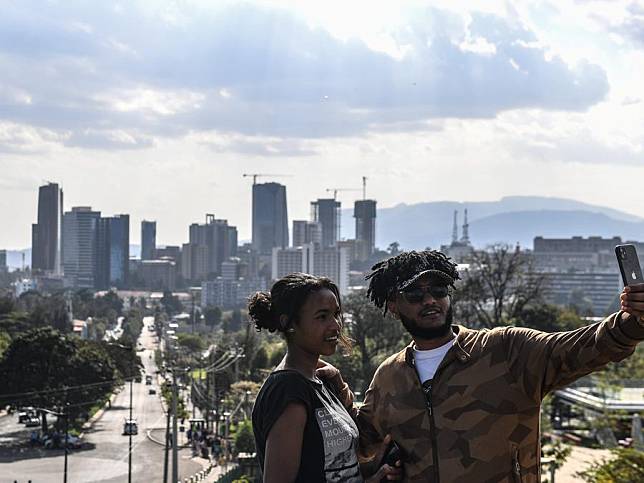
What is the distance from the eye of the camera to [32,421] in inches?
1795

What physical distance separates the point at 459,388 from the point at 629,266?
779mm

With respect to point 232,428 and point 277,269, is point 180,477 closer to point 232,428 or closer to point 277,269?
point 232,428

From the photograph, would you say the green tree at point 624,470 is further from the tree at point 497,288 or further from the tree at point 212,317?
the tree at point 212,317

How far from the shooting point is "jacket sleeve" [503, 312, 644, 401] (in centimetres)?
342

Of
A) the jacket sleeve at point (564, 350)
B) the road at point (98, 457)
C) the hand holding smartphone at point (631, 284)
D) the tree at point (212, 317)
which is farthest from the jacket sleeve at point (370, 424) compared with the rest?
the tree at point (212, 317)

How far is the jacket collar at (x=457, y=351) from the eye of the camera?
12.6 feet

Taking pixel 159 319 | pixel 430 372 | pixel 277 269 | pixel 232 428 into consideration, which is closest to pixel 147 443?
pixel 232 428

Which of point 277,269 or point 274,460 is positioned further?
point 277,269

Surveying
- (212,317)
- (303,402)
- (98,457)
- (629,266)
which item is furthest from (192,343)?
(629,266)

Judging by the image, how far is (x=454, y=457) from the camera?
3.79 meters

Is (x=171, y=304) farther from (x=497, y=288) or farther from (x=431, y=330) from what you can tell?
(x=431, y=330)

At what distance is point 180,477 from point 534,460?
27.3 metres

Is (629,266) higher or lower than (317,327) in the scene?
higher

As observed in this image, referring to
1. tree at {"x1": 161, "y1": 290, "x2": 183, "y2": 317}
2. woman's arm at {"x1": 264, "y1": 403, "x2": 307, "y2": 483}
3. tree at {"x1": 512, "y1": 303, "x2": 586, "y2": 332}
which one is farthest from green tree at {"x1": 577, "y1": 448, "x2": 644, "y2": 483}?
tree at {"x1": 161, "y1": 290, "x2": 183, "y2": 317}
